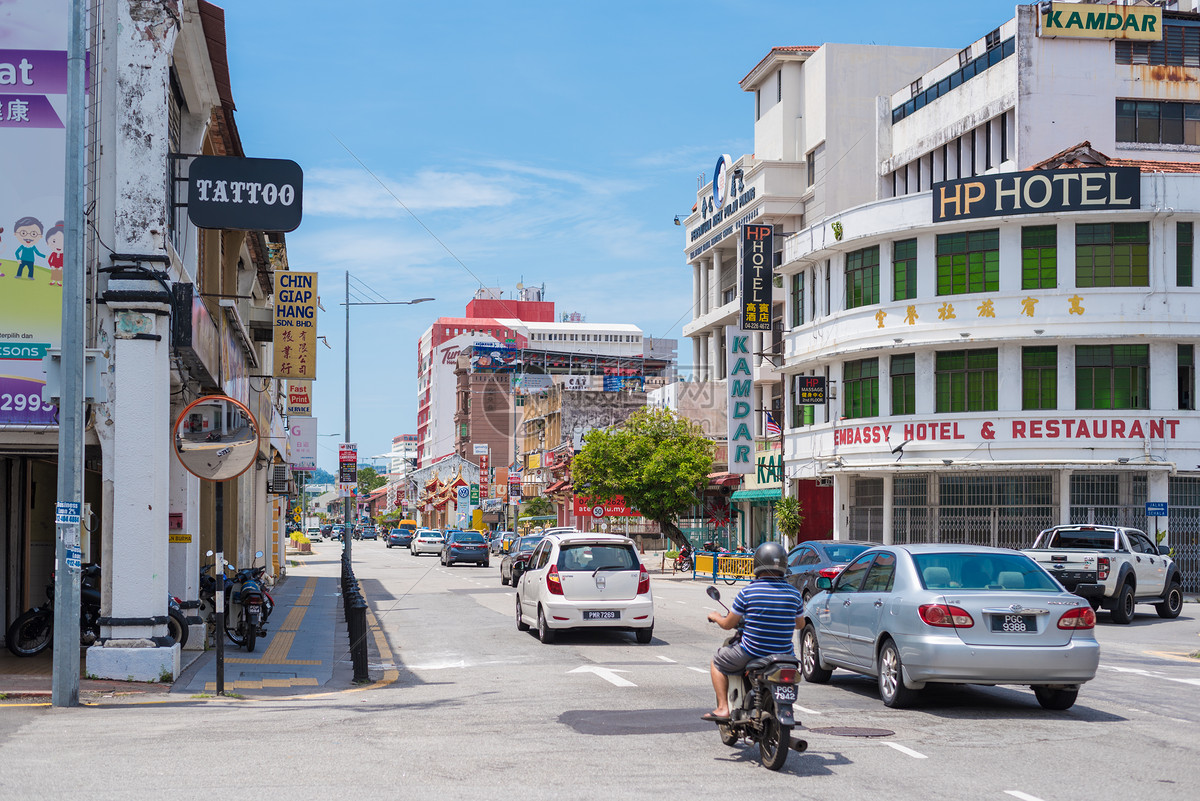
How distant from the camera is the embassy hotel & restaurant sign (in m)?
35.1

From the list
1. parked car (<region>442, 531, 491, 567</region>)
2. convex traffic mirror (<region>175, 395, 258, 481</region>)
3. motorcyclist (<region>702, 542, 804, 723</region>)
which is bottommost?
A: parked car (<region>442, 531, 491, 567</region>)

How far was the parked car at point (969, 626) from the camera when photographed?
11414 mm

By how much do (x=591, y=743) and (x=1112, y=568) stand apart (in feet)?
56.5

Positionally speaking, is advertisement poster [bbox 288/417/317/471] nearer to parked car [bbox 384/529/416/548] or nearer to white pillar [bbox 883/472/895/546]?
white pillar [bbox 883/472/895/546]

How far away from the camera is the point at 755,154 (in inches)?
2384

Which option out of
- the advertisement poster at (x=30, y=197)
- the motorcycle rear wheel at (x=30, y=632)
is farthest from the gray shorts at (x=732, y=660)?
the motorcycle rear wheel at (x=30, y=632)

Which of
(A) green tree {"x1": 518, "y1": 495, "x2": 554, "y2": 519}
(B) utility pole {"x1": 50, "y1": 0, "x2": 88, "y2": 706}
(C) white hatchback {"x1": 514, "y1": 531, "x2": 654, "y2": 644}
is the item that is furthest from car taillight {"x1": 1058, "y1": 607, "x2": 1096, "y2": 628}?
(A) green tree {"x1": 518, "y1": 495, "x2": 554, "y2": 519}

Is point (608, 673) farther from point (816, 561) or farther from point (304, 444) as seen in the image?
point (304, 444)

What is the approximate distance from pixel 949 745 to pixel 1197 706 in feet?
14.6

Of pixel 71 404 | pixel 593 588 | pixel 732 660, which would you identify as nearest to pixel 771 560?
pixel 732 660

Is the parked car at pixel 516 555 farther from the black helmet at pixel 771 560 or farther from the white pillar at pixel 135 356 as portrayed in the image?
the black helmet at pixel 771 560

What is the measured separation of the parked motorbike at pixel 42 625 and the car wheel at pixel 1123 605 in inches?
730

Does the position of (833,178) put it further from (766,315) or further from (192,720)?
(192,720)

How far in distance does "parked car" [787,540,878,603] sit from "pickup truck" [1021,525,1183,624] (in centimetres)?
366
